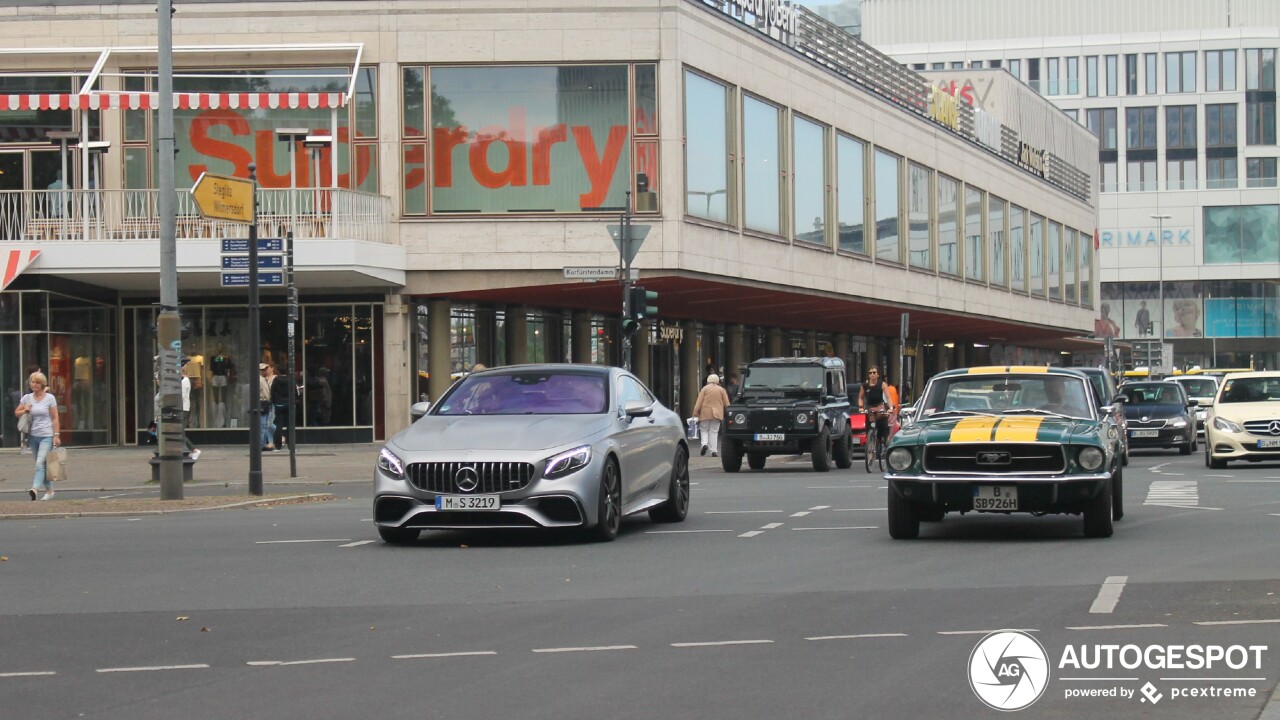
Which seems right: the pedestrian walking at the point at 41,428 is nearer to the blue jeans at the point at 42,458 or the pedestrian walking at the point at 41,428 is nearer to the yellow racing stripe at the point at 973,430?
the blue jeans at the point at 42,458

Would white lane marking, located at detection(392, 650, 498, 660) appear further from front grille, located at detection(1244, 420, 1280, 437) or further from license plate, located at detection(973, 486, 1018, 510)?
front grille, located at detection(1244, 420, 1280, 437)

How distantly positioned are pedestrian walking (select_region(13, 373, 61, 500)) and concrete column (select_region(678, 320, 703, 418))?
2825 cm

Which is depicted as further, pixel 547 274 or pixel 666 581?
pixel 547 274

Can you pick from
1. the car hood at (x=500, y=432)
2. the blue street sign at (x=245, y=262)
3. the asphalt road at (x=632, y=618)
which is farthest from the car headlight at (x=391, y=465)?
the blue street sign at (x=245, y=262)

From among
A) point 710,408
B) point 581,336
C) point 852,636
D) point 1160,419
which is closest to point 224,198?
point 852,636

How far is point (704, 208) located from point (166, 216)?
2164cm

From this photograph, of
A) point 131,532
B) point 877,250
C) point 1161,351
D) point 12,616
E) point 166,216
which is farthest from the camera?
point 1161,351

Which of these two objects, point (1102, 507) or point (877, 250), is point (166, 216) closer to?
point (1102, 507)

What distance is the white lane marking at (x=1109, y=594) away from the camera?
9.93m

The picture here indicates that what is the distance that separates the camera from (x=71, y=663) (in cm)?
863

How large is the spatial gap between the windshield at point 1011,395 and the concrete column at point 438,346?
25.1 m

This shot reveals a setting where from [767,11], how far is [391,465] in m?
32.8

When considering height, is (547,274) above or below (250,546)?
above

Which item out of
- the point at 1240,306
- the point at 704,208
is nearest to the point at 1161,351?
the point at 1240,306
